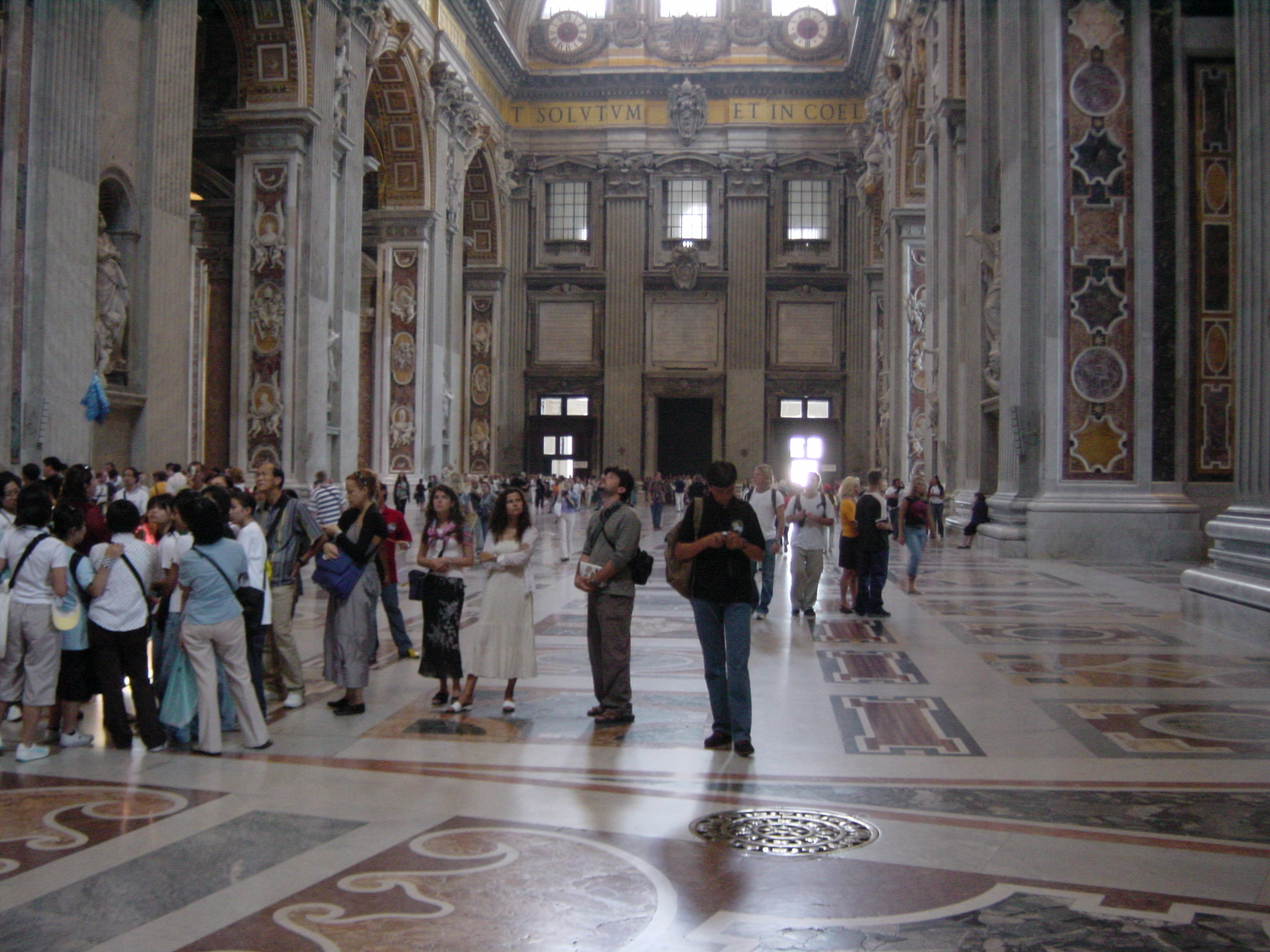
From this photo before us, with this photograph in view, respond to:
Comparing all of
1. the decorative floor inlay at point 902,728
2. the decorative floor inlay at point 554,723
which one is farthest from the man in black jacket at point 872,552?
the decorative floor inlay at point 554,723

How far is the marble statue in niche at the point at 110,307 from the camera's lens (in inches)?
599

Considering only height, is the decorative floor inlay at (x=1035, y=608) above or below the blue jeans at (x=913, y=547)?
below

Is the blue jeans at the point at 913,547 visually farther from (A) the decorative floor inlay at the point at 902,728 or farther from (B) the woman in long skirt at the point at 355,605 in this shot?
(B) the woman in long skirt at the point at 355,605

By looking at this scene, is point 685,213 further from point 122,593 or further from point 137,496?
point 122,593

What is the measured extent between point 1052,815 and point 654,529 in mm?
21632

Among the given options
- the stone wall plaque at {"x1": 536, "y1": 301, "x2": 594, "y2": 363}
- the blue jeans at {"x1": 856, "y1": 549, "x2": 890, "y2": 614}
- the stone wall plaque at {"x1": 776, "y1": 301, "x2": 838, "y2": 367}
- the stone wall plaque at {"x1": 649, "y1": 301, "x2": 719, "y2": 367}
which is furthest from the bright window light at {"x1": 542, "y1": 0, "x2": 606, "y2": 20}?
the blue jeans at {"x1": 856, "y1": 549, "x2": 890, "y2": 614}

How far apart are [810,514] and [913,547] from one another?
2292 millimetres

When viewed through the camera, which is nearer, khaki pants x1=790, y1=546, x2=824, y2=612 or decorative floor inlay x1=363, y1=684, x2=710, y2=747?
decorative floor inlay x1=363, y1=684, x2=710, y2=747

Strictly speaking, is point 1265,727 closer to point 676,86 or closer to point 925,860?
point 925,860

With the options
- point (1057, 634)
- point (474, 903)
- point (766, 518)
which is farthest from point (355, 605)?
point (1057, 634)

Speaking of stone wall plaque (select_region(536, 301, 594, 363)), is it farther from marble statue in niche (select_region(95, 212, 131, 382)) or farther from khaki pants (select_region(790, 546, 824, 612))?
khaki pants (select_region(790, 546, 824, 612))

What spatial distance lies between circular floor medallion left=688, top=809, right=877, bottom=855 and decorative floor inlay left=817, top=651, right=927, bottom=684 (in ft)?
9.87

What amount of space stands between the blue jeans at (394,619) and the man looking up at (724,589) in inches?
139

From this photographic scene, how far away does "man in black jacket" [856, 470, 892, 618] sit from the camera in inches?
420
